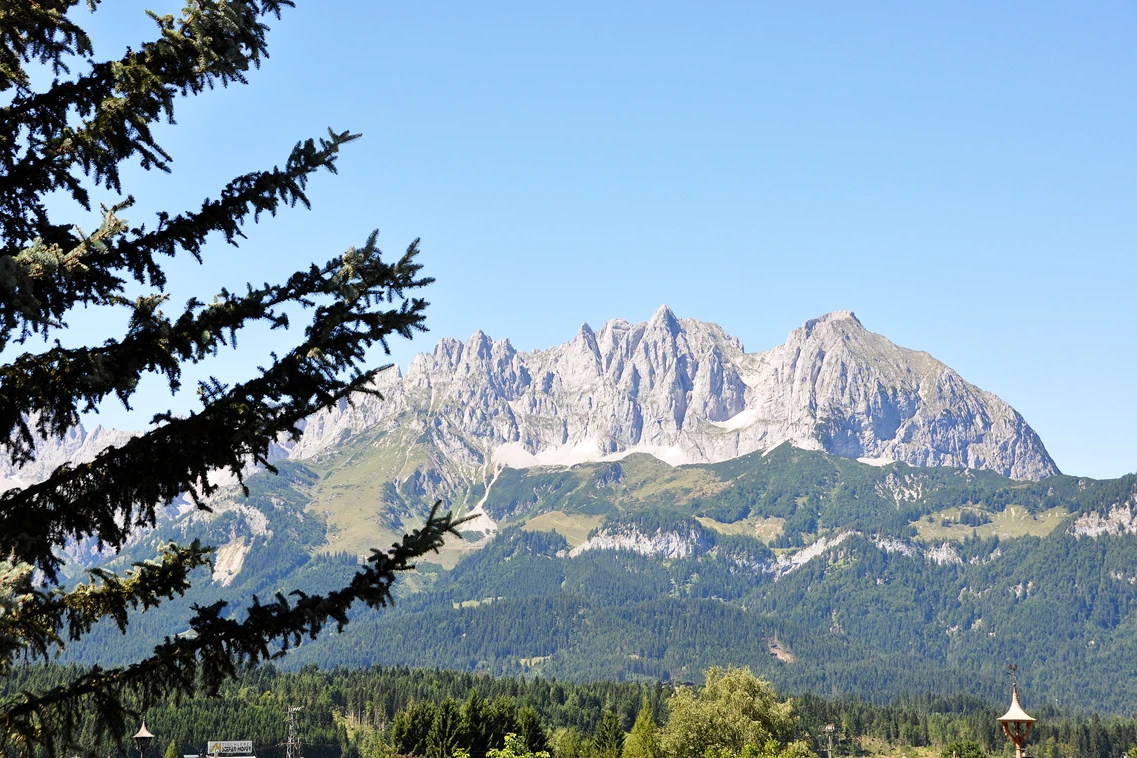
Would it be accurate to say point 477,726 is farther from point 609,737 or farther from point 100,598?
point 100,598

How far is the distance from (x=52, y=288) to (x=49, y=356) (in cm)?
75

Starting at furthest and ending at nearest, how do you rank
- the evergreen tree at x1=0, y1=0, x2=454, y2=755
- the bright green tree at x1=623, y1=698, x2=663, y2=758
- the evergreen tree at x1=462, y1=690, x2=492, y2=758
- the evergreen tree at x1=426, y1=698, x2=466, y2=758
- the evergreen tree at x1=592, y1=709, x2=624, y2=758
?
the evergreen tree at x1=462, y1=690, x2=492, y2=758, the evergreen tree at x1=592, y1=709, x2=624, y2=758, the evergreen tree at x1=426, y1=698, x2=466, y2=758, the bright green tree at x1=623, y1=698, x2=663, y2=758, the evergreen tree at x1=0, y1=0, x2=454, y2=755

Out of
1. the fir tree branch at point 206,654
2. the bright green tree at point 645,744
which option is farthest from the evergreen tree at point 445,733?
the fir tree branch at point 206,654

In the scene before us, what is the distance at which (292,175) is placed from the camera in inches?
492

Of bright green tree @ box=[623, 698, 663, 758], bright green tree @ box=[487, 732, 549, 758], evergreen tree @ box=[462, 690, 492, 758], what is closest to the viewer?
bright green tree @ box=[487, 732, 549, 758]

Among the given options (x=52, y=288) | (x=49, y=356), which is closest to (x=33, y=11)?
(x=52, y=288)

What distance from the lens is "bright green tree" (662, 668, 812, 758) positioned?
9112 cm

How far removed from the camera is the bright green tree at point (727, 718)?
91125 millimetres

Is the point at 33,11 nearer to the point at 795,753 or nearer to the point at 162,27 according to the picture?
the point at 162,27

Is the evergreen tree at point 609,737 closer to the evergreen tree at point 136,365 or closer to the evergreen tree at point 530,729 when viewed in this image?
the evergreen tree at point 530,729

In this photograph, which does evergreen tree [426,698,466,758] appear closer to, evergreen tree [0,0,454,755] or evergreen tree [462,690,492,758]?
evergreen tree [462,690,492,758]

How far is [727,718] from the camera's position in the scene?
9169 cm

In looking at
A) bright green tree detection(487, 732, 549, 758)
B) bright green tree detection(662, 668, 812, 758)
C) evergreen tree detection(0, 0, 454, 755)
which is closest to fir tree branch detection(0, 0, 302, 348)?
evergreen tree detection(0, 0, 454, 755)

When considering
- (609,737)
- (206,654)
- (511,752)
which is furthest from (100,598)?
(609,737)
